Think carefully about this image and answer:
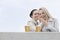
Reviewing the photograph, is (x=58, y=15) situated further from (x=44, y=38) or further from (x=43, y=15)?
(x=44, y=38)

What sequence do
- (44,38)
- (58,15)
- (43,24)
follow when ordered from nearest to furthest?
(44,38)
(43,24)
(58,15)

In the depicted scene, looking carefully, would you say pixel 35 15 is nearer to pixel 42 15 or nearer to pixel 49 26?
pixel 42 15

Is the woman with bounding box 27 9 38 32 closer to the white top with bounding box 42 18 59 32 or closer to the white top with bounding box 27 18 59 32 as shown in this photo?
the white top with bounding box 27 18 59 32

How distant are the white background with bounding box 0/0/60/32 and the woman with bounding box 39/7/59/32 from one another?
82 millimetres

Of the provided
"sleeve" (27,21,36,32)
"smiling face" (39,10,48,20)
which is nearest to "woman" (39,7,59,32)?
"smiling face" (39,10,48,20)

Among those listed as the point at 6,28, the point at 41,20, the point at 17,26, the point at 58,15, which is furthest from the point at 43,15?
the point at 6,28

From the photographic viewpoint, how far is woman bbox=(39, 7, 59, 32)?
1.61 m

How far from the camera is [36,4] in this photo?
180 centimetres

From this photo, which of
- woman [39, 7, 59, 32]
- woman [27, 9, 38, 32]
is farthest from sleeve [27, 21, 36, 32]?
woman [39, 7, 59, 32]

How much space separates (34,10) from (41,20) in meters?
0.17

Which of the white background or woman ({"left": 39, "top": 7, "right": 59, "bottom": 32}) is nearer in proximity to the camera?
woman ({"left": 39, "top": 7, "right": 59, "bottom": 32})

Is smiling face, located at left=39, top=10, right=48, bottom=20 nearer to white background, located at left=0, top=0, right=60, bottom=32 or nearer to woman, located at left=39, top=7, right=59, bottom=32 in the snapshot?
woman, located at left=39, top=7, right=59, bottom=32

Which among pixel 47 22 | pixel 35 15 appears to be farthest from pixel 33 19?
pixel 47 22

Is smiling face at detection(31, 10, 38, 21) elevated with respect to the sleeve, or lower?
elevated
